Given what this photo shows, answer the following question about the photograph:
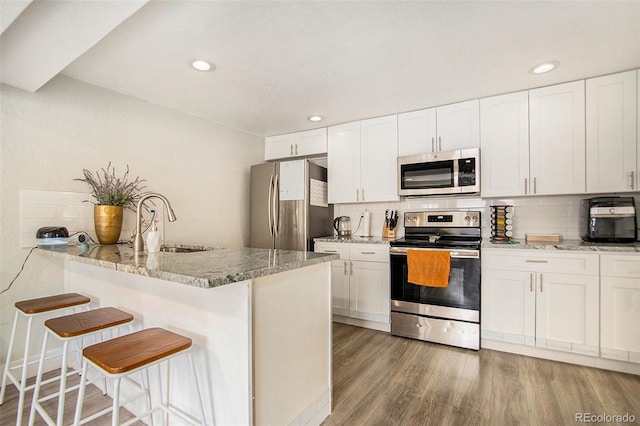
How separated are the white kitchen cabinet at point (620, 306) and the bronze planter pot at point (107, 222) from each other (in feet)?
12.2

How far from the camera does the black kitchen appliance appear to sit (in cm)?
228

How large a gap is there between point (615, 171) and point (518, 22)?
1598 millimetres

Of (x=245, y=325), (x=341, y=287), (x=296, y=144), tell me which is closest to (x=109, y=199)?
(x=245, y=325)

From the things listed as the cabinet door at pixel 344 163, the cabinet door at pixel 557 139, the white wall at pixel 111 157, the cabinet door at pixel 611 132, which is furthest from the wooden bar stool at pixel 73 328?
the cabinet door at pixel 611 132

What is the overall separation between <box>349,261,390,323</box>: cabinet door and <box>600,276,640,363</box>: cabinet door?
1640mm

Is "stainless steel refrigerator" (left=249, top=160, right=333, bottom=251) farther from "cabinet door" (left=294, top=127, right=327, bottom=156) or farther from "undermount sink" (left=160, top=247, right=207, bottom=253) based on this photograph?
"undermount sink" (left=160, top=247, right=207, bottom=253)

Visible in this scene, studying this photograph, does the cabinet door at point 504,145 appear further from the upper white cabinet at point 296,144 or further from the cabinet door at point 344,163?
the upper white cabinet at point 296,144

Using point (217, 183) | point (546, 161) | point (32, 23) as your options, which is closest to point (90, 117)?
point (32, 23)

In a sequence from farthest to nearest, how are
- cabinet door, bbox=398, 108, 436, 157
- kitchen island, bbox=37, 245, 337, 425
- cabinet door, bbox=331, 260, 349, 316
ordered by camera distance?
cabinet door, bbox=331, 260, 349, 316 < cabinet door, bbox=398, 108, 436, 157 < kitchen island, bbox=37, 245, 337, 425

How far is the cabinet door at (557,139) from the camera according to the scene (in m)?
2.47

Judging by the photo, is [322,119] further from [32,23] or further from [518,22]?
[32,23]

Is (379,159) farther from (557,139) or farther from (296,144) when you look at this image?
(557,139)

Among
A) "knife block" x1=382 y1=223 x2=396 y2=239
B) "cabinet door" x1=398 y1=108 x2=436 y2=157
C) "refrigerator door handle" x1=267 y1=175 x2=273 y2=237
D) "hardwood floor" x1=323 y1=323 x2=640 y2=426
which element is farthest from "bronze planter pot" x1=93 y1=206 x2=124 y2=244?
"cabinet door" x1=398 y1=108 x2=436 y2=157

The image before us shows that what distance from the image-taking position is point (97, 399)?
187cm
